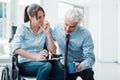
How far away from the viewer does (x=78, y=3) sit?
9031mm

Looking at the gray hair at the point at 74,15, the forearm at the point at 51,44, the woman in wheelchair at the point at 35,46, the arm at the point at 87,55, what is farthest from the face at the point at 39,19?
the arm at the point at 87,55

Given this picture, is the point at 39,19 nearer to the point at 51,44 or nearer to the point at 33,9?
the point at 33,9

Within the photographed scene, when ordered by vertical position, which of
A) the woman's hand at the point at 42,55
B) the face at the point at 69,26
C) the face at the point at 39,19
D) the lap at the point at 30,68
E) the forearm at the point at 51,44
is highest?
the face at the point at 39,19

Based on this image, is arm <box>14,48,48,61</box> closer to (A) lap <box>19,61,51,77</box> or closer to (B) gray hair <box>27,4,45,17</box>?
(A) lap <box>19,61,51,77</box>

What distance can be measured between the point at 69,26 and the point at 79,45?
218mm

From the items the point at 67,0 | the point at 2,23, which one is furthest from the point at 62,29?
the point at 67,0

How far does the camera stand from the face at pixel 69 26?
6.64ft

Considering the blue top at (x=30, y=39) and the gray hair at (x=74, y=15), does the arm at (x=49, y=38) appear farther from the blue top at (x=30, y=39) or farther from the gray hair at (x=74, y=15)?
the gray hair at (x=74, y=15)

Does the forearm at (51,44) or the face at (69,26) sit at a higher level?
the face at (69,26)

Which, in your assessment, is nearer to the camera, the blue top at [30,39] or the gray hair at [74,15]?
the gray hair at [74,15]

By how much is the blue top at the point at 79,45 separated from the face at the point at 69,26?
0.31 ft

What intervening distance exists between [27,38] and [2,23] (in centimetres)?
438

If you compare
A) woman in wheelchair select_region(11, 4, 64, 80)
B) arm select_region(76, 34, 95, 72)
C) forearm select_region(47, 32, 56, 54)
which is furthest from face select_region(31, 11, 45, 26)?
arm select_region(76, 34, 95, 72)

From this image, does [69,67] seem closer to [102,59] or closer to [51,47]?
[51,47]
